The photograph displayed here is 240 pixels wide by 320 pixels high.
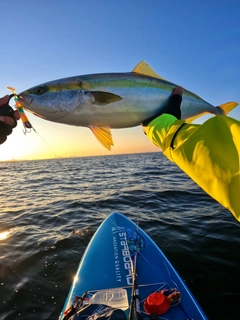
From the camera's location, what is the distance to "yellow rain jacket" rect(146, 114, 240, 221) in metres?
1.28

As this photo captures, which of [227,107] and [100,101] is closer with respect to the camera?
[100,101]

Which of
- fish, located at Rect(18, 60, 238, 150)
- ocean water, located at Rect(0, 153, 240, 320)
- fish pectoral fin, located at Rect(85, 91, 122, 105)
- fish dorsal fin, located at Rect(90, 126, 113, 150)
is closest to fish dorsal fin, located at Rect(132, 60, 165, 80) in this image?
fish, located at Rect(18, 60, 238, 150)

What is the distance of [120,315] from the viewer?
9.41ft

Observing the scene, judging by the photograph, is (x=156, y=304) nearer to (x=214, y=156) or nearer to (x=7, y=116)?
(x=214, y=156)

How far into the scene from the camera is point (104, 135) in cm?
228

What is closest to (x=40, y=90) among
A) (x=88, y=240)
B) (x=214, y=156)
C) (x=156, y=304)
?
(x=214, y=156)

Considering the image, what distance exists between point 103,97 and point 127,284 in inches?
161

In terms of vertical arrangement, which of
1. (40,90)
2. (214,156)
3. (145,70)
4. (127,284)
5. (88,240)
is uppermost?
(145,70)

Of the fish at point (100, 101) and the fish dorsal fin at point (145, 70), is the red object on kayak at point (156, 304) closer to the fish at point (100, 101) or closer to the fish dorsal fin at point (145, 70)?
the fish at point (100, 101)

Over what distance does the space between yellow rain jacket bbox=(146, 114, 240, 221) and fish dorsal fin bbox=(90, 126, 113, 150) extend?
0.68 meters

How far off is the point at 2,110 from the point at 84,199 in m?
11.6

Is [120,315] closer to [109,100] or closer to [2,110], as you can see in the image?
[109,100]

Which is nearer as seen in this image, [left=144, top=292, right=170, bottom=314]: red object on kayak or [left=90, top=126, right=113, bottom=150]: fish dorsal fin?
[left=90, top=126, right=113, bottom=150]: fish dorsal fin

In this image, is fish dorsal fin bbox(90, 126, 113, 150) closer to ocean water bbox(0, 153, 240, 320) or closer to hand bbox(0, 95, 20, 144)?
hand bbox(0, 95, 20, 144)
